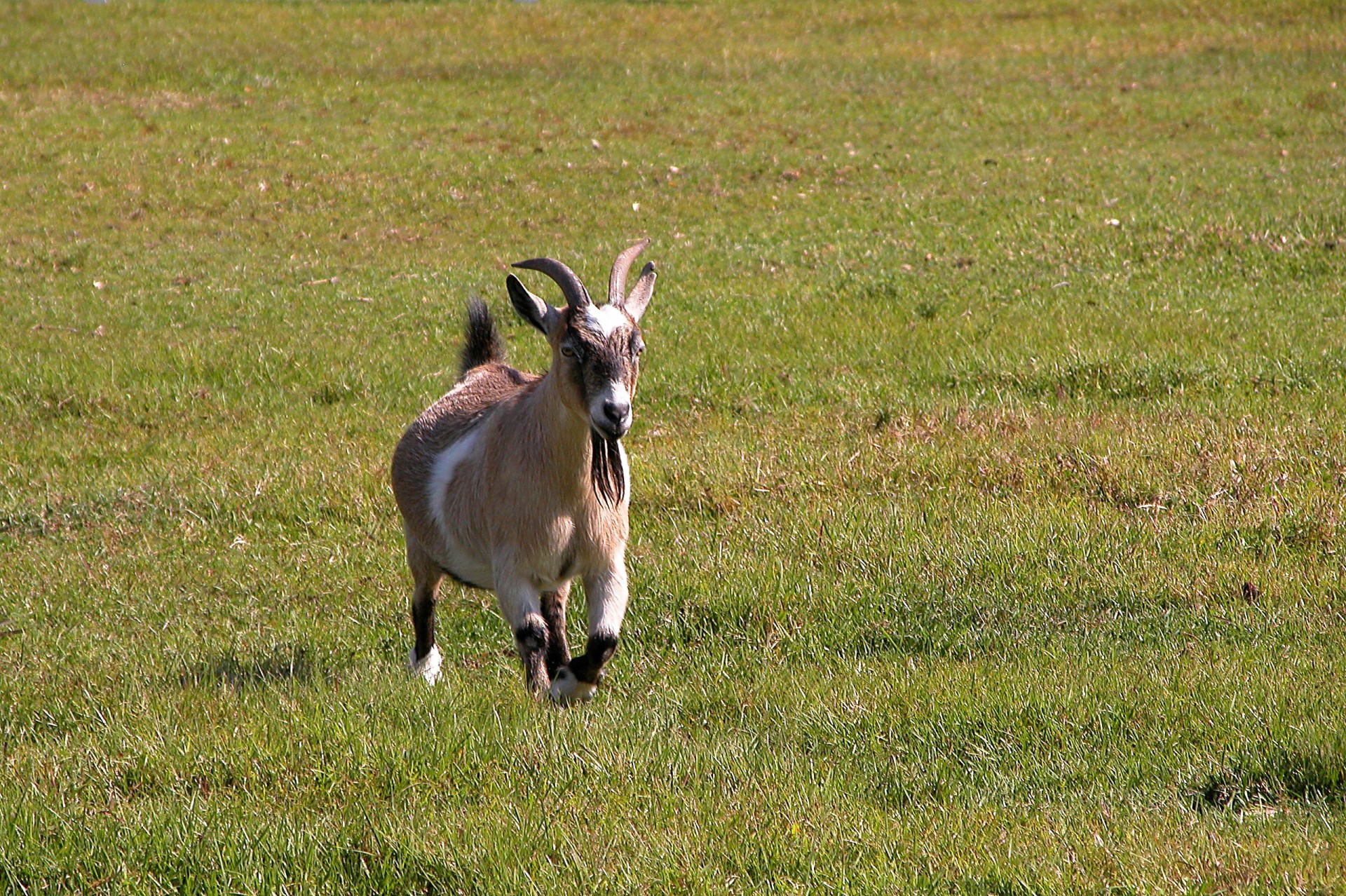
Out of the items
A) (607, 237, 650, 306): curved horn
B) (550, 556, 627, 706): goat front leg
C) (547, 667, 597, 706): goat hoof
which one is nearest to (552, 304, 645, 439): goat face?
(607, 237, 650, 306): curved horn

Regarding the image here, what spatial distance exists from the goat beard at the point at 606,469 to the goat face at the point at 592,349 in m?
0.31

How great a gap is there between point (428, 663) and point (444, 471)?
92cm

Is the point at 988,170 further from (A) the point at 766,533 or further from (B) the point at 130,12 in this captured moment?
(B) the point at 130,12

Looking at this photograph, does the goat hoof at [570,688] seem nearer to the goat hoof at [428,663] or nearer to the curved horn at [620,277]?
the goat hoof at [428,663]

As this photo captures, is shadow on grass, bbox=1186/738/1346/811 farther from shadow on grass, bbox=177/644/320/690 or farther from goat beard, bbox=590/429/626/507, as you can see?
shadow on grass, bbox=177/644/320/690

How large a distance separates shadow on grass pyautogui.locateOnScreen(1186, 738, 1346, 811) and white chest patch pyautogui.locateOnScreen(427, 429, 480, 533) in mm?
3414

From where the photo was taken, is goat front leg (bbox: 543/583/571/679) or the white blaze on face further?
goat front leg (bbox: 543/583/571/679)

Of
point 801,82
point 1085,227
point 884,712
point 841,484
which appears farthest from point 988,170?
point 884,712

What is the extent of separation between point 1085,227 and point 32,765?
13947 millimetres

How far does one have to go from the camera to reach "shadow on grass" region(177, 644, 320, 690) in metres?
5.93

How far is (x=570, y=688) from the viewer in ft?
18.5

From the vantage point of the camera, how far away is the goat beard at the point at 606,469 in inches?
225

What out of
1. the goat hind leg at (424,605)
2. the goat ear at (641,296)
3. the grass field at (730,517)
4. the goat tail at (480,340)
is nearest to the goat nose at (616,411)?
the goat ear at (641,296)

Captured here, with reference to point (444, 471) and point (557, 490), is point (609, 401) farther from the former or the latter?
point (444, 471)
